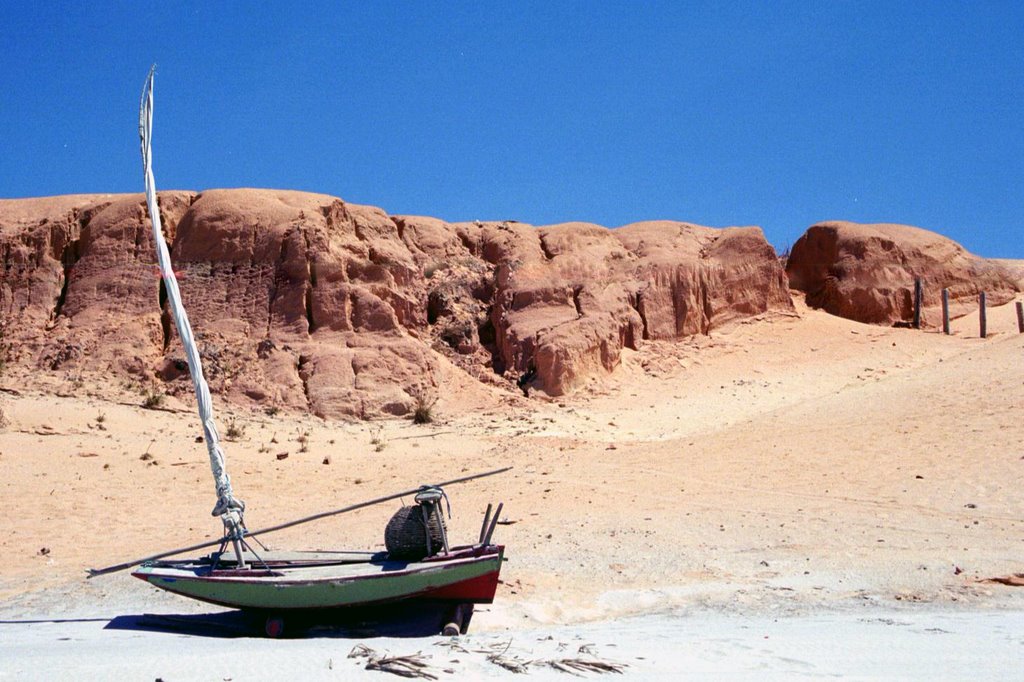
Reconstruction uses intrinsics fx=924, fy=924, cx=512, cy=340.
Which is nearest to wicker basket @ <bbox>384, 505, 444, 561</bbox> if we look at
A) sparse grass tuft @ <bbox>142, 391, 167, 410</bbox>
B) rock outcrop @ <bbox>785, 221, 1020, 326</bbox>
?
sparse grass tuft @ <bbox>142, 391, 167, 410</bbox>

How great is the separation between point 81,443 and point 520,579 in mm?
9292

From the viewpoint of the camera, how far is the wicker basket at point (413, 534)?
8.04m

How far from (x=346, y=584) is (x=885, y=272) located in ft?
82.4

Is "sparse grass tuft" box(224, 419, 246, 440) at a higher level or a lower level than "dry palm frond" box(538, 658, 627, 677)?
higher

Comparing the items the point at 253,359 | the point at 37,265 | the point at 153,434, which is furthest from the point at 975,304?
the point at 37,265

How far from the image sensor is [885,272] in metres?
28.5

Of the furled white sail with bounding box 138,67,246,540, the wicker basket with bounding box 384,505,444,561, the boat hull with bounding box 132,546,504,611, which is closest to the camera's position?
the boat hull with bounding box 132,546,504,611

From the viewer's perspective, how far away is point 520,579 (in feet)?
29.5

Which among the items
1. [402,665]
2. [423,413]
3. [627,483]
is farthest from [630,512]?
[423,413]

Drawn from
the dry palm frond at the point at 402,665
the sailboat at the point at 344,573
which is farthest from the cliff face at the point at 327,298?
the dry palm frond at the point at 402,665

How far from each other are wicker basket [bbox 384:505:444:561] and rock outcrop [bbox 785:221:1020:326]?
22.8 m

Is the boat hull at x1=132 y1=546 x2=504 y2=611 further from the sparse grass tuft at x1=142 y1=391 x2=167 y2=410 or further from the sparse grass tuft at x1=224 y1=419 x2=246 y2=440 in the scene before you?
the sparse grass tuft at x1=142 y1=391 x2=167 y2=410

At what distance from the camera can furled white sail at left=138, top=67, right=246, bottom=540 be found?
854 cm

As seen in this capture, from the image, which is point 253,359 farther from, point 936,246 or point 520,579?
point 936,246
